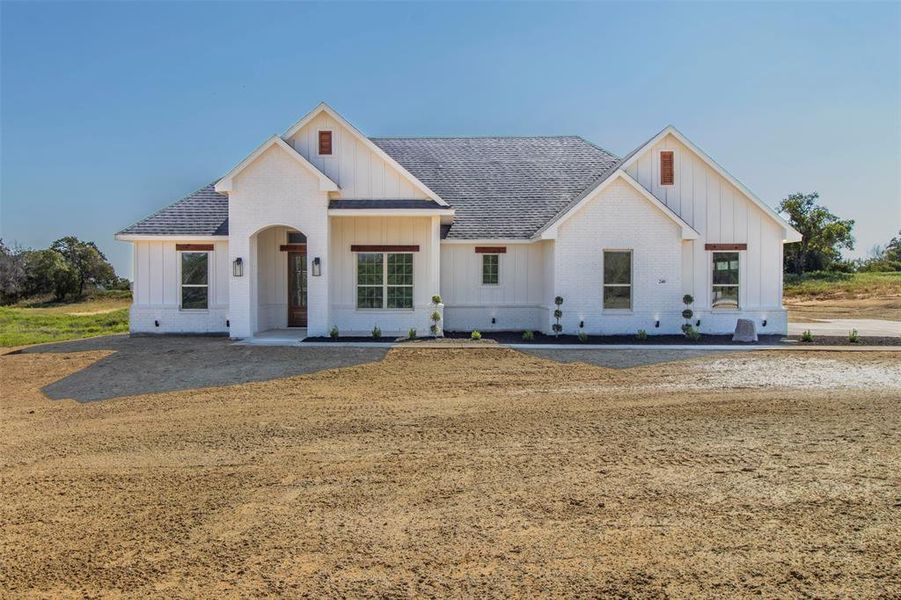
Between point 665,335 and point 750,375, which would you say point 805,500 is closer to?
point 750,375

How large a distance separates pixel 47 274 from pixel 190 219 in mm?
31462

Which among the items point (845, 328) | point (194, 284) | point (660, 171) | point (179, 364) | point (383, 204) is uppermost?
point (660, 171)

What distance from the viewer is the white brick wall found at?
15.5m

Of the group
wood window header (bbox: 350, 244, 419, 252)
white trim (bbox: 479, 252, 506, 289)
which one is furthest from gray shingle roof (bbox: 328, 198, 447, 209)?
white trim (bbox: 479, 252, 506, 289)

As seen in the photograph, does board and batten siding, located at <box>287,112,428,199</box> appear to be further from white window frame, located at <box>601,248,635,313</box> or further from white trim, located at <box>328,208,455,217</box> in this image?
white window frame, located at <box>601,248,635,313</box>

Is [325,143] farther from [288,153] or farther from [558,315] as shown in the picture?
[558,315]

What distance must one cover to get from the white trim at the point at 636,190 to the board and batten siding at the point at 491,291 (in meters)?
1.67

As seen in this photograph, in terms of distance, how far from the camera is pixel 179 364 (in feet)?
39.6

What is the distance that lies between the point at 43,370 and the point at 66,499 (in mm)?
8470

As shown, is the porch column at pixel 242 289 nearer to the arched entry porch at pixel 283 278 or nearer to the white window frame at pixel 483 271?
the arched entry porch at pixel 283 278

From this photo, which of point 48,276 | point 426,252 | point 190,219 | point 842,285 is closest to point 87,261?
point 48,276

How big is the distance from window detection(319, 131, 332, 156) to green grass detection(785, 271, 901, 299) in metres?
32.9

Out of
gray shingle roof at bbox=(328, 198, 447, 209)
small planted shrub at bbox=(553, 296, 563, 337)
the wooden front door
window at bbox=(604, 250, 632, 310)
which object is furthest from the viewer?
the wooden front door

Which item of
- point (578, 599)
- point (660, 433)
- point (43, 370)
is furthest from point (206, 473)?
point (43, 370)
